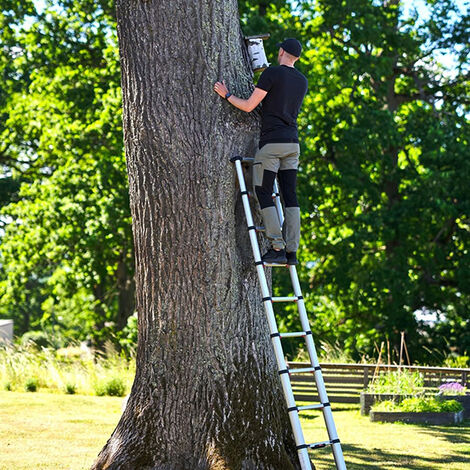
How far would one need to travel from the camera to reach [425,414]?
10406 millimetres

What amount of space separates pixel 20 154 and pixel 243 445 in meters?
24.1

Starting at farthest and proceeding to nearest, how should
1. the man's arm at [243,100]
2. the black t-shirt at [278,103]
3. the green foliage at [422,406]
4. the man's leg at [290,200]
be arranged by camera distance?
the green foliage at [422,406] < the man's leg at [290,200] < the black t-shirt at [278,103] < the man's arm at [243,100]

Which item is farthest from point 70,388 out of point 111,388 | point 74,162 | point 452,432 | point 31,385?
point 74,162

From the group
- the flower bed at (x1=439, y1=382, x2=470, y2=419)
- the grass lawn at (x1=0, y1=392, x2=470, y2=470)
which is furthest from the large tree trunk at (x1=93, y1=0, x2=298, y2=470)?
the flower bed at (x1=439, y1=382, x2=470, y2=419)

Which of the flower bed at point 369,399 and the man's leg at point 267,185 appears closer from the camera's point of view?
the man's leg at point 267,185

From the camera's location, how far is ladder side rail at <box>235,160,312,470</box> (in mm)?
5848

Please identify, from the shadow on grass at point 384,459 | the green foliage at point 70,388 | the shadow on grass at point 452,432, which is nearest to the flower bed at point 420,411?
the shadow on grass at point 452,432

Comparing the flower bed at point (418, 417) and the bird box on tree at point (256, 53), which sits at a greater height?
the bird box on tree at point (256, 53)

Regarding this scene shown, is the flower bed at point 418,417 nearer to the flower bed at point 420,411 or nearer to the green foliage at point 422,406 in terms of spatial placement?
the flower bed at point 420,411

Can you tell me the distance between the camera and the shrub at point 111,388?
43.5 feet

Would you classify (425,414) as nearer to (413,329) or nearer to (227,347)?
(227,347)

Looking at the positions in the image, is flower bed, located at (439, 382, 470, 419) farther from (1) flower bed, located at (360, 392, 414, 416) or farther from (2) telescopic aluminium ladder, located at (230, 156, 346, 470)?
(2) telescopic aluminium ladder, located at (230, 156, 346, 470)

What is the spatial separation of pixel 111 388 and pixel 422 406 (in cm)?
509

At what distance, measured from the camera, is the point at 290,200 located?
6656 mm
